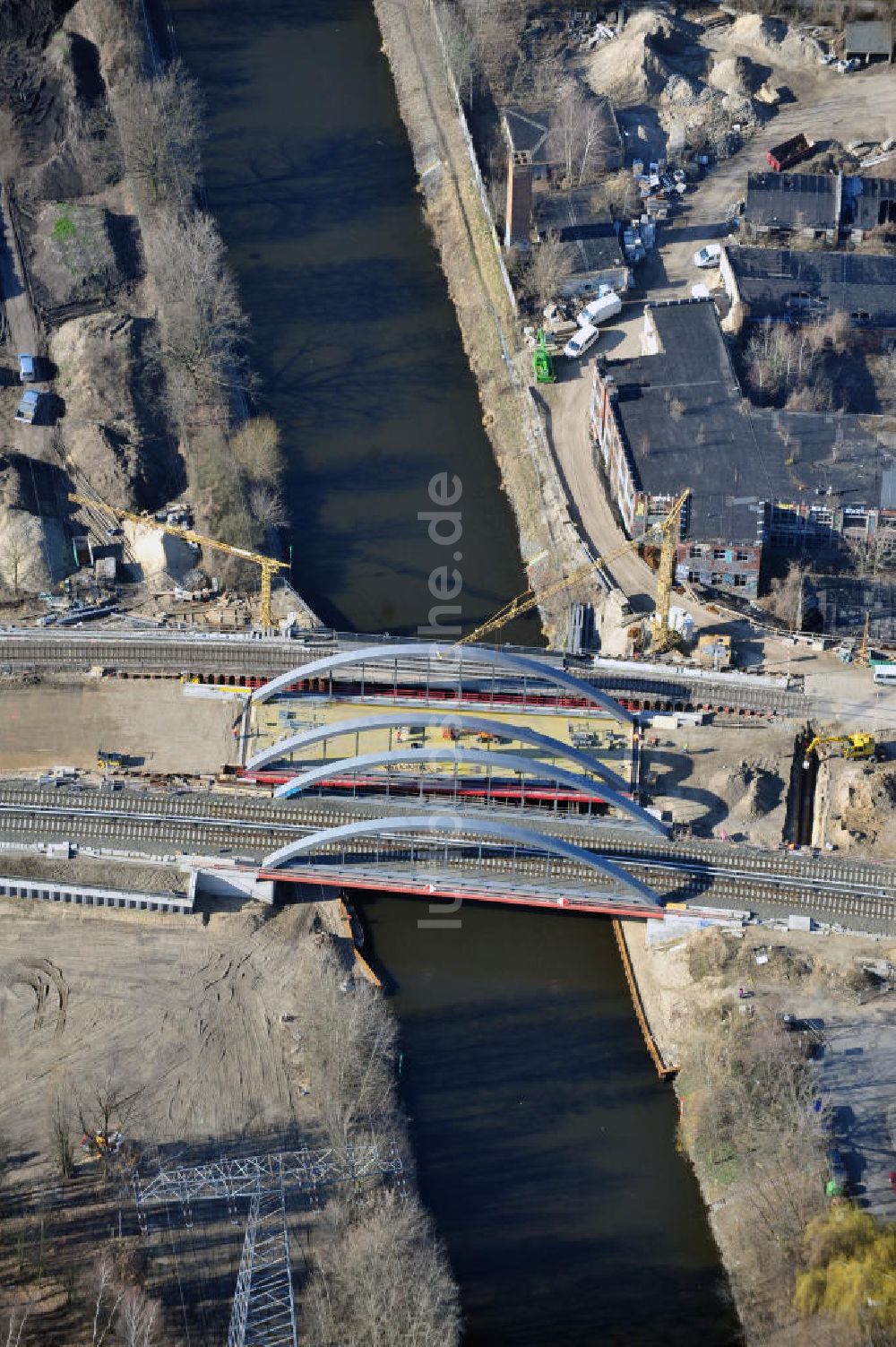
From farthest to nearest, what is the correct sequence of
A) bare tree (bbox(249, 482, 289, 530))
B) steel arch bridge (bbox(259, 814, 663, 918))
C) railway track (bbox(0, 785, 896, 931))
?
bare tree (bbox(249, 482, 289, 530)) < railway track (bbox(0, 785, 896, 931)) < steel arch bridge (bbox(259, 814, 663, 918))

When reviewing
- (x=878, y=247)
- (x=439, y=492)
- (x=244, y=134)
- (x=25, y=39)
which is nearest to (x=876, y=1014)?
(x=439, y=492)

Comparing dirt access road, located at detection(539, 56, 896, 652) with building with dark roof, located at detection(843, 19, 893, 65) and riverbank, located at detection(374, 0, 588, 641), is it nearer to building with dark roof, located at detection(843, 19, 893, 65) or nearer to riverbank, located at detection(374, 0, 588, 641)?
building with dark roof, located at detection(843, 19, 893, 65)

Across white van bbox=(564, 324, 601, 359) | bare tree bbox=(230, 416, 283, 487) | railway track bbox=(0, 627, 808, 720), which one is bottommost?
railway track bbox=(0, 627, 808, 720)

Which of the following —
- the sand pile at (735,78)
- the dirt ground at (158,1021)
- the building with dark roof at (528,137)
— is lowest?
the dirt ground at (158,1021)

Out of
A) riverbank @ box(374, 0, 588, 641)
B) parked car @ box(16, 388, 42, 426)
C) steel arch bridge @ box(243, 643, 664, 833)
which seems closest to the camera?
steel arch bridge @ box(243, 643, 664, 833)

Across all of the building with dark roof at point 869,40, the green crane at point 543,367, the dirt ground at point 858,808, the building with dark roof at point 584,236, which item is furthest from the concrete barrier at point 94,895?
the building with dark roof at point 869,40

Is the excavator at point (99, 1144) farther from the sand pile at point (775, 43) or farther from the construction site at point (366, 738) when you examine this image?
the sand pile at point (775, 43)

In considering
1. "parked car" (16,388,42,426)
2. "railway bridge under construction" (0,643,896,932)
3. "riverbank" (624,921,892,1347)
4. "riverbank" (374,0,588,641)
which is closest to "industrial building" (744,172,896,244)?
"riverbank" (374,0,588,641)
